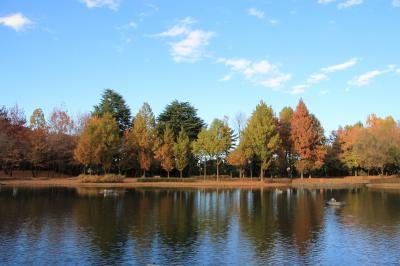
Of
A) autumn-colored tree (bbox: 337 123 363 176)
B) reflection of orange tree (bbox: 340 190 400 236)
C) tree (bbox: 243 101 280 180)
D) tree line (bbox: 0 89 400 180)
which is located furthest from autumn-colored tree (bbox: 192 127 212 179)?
reflection of orange tree (bbox: 340 190 400 236)

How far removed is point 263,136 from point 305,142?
10.3 m

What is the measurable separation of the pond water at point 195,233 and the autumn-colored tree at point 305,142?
38665mm

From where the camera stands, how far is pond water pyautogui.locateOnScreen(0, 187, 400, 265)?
20438mm

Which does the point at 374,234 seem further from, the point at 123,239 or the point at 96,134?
the point at 96,134

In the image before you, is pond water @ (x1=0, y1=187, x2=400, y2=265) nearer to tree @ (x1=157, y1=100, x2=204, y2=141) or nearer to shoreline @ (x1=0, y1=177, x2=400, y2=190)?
shoreline @ (x1=0, y1=177, x2=400, y2=190)

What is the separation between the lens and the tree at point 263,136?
75562mm

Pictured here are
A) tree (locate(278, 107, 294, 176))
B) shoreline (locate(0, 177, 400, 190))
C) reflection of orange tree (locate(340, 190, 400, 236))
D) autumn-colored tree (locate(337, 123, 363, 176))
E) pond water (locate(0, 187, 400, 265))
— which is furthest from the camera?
autumn-colored tree (locate(337, 123, 363, 176))

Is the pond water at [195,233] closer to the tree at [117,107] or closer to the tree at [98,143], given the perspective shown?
the tree at [98,143]

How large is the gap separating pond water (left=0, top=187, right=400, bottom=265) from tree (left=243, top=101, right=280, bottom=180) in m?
33.9

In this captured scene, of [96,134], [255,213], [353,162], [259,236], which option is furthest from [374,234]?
[353,162]

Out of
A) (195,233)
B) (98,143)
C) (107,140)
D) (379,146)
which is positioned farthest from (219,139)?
(195,233)

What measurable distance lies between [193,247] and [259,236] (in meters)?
5.27

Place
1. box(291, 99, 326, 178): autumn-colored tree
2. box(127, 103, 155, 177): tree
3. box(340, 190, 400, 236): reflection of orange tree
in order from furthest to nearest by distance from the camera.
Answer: box(291, 99, 326, 178): autumn-colored tree, box(127, 103, 155, 177): tree, box(340, 190, 400, 236): reflection of orange tree

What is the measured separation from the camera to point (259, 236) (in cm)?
2594
